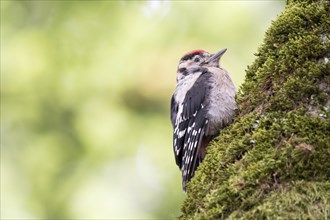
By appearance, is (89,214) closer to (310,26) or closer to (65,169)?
(65,169)

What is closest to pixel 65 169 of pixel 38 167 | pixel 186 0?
pixel 38 167

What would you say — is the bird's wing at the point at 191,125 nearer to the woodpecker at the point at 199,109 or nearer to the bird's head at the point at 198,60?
the woodpecker at the point at 199,109

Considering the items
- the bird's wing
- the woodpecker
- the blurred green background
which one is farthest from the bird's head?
the blurred green background

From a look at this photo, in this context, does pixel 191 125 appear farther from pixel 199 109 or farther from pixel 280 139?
pixel 280 139

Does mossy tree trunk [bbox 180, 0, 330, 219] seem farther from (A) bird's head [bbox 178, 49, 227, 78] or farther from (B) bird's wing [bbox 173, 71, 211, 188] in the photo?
(A) bird's head [bbox 178, 49, 227, 78]

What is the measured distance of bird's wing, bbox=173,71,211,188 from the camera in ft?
13.1

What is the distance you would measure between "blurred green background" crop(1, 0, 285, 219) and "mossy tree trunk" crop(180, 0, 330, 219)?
11.6ft

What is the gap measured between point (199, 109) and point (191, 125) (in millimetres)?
125

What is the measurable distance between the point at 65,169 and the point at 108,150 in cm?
50

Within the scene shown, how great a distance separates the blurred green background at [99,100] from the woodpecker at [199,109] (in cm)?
186

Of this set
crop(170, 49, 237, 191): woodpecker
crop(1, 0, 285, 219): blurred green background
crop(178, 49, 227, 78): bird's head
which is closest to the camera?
crop(170, 49, 237, 191): woodpecker

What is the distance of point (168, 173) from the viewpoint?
22.7 ft

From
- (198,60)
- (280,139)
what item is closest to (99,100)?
(198,60)

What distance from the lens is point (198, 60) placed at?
5.12m
